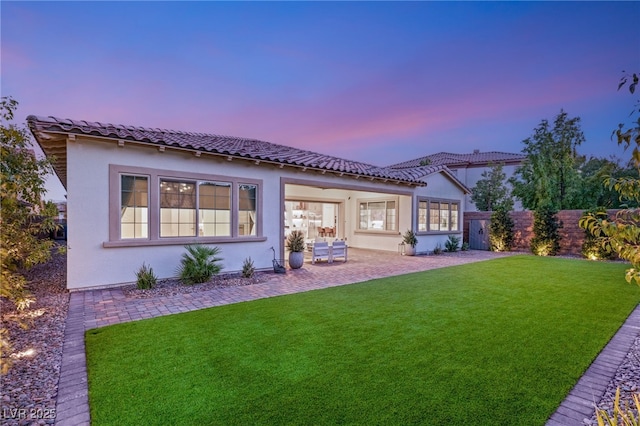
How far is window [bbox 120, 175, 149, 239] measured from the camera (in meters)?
7.65

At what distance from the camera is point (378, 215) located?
54.0 feet

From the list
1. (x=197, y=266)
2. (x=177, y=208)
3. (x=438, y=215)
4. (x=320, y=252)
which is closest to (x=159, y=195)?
(x=177, y=208)

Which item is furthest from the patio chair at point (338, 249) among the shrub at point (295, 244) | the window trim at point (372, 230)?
the window trim at point (372, 230)

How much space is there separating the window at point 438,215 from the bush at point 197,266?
422 inches

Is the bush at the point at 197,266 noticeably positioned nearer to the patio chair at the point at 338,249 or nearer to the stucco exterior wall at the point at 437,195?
the patio chair at the point at 338,249

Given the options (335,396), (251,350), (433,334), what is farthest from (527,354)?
(251,350)

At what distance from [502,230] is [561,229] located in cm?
262

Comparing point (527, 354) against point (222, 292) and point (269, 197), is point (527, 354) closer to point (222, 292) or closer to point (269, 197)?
point (222, 292)

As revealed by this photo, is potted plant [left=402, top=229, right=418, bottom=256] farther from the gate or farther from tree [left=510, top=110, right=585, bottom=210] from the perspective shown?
tree [left=510, top=110, right=585, bottom=210]

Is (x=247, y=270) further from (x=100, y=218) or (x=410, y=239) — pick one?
(x=410, y=239)

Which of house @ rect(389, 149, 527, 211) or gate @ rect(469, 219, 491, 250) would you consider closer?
gate @ rect(469, 219, 491, 250)

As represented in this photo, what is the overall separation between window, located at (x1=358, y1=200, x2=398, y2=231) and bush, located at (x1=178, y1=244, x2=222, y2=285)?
9870mm

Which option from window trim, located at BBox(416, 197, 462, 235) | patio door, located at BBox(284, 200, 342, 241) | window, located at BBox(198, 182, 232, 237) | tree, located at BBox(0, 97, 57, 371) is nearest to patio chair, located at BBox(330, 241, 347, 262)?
window, located at BBox(198, 182, 232, 237)

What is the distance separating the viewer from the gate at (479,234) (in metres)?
18.0
